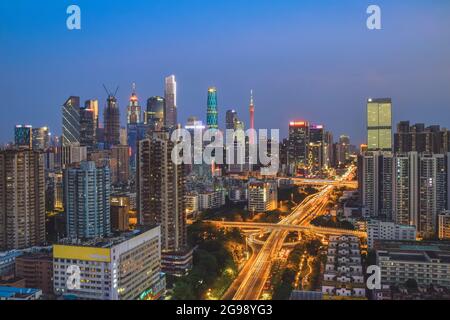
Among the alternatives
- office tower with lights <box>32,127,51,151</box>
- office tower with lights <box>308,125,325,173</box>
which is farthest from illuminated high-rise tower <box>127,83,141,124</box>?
office tower with lights <box>308,125,325,173</box>

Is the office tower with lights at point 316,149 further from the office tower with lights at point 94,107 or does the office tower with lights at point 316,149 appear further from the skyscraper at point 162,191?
the skyscraper at point 162,191

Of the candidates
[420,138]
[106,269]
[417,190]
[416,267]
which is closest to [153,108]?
[420,138]

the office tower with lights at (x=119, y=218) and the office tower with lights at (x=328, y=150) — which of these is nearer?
the office tower with lights at (x=119, y=218)

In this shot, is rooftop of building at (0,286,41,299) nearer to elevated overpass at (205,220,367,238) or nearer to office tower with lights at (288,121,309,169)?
elevated overpass at (205,220,367,238)

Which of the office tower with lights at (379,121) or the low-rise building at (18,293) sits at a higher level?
the office tower with lights at (379,121)

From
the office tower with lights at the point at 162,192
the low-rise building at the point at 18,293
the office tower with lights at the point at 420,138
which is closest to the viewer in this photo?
the low-rise building at the point at 18,293

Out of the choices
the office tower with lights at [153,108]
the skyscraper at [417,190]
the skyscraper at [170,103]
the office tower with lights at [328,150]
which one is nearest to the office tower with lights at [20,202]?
the skyscraper at [417,190]

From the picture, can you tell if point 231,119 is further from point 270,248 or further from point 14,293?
point 14,293
